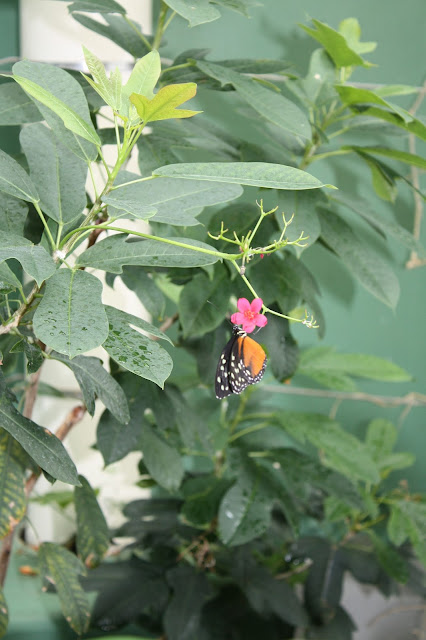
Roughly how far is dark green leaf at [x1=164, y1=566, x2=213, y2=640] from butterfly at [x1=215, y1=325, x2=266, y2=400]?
100 cm

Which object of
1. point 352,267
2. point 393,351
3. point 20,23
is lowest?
point 393,351

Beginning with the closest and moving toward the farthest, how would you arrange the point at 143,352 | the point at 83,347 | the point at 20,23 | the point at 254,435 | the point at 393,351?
the point at 83,347 < the point at 143,352 < the point at 254,435 < the point at 20,23 < the point at 393,351

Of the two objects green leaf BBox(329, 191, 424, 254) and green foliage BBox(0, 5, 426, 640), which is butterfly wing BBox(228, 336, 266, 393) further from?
green leaf BBox(329, 191, 424, 254)

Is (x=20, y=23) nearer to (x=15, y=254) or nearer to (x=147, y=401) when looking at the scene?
(x=147, y=401)

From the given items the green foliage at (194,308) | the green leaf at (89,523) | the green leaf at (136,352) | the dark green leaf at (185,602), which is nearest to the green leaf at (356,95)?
the green foliage at (194,308)

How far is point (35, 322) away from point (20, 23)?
1.44 m

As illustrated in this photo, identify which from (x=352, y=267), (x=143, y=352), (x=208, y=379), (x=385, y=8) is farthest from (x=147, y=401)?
(x=385, y=8)

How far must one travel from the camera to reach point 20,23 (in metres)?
1.76

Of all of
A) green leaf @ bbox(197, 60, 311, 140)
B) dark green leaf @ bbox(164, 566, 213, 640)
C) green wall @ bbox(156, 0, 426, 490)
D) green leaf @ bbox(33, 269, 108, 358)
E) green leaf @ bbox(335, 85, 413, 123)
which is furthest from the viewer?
green wall @ bbox(156, 0, 426, 490)

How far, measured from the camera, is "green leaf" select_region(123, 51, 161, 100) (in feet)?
2.20

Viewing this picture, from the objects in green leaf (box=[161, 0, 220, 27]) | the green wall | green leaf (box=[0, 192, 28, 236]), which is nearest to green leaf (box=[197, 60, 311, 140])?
green leaf (box=[161, 0, 220, 27])

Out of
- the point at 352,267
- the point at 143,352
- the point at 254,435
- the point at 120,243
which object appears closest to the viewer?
the point at 143,352

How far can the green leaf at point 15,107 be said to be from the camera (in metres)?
0.96

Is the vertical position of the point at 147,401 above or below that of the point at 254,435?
above
